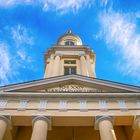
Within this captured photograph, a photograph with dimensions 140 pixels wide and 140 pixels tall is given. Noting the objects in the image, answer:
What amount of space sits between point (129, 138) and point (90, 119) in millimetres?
4203

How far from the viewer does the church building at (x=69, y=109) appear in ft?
63.7

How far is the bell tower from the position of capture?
33.8 metres

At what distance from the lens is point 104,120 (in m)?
19.3

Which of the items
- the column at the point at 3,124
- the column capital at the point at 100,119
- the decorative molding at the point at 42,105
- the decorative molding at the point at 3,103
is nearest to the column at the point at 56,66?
the decorative molding at the point at 42,105

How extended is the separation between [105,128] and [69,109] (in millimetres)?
2905

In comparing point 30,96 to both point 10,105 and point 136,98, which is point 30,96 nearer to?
point 10,105

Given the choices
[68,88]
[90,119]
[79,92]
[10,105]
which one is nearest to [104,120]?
[90,119]

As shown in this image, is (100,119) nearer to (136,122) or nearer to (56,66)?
(136,122)

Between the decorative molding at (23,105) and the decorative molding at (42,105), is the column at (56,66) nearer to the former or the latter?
the decorative molding at (42,105)

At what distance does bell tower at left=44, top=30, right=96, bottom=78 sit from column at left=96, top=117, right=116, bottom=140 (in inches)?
540

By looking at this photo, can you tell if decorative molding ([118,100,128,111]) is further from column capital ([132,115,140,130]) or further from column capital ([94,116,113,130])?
column capital ([94,116,113,130])

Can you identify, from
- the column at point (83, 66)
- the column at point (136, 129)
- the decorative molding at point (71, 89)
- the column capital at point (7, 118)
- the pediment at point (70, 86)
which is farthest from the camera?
the column at point (83, 66)

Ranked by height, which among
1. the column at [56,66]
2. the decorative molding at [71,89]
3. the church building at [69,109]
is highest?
the column at [56,66]

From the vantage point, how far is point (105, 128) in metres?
18.5
